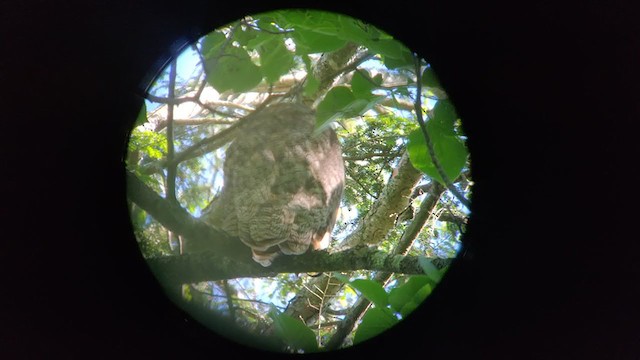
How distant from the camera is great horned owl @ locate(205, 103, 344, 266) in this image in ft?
3.37

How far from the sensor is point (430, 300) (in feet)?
2.47

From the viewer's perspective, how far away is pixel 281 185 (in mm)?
1132

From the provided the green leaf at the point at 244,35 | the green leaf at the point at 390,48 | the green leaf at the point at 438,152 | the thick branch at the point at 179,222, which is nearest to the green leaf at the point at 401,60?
the green leaf at the point at 390,48

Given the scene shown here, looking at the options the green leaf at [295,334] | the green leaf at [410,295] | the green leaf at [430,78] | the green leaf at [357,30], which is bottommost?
the green leaf at [295,334]

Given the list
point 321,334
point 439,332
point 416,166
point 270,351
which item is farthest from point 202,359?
point 416,166

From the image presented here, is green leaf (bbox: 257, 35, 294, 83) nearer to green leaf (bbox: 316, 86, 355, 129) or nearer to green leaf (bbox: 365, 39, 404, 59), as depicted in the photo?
green leaf (bbox: 316, 86, 355, 129)

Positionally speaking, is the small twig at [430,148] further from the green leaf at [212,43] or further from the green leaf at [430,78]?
the green leaf at [212,43]

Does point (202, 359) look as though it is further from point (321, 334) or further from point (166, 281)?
point (321, 334)

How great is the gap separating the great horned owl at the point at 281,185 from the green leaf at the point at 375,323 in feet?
1.04

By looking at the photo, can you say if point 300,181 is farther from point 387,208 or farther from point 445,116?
point 445,116

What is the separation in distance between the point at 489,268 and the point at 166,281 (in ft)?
1.65

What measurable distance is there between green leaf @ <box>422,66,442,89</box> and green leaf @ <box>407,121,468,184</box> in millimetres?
79

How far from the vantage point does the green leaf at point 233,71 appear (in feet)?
2.89

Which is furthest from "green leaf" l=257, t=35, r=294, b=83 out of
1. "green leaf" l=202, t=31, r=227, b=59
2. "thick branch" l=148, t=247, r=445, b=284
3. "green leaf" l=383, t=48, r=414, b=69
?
"thick branch" l=148, t=247, r=445, b=284
